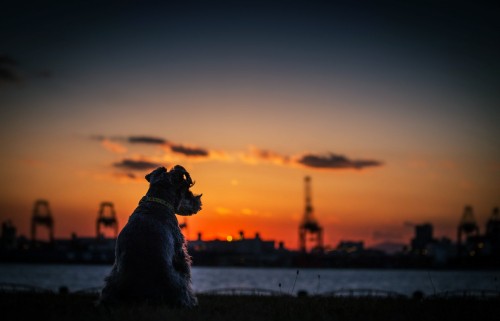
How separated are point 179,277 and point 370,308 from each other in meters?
4.13

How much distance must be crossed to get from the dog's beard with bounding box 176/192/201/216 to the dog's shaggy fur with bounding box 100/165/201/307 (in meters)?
1.42

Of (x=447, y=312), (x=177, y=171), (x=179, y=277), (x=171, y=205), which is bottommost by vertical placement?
(x=447, y=312)

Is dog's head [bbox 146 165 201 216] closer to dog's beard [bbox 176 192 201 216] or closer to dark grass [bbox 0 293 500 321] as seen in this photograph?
dog's beard [bbox 176 192 201 216]

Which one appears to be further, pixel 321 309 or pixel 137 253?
pixel 321 309

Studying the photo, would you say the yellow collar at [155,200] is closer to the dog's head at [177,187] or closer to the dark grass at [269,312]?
the dog's head at [177,187]

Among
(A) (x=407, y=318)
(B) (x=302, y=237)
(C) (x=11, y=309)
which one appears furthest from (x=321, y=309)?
(B) (x=302, y=237)

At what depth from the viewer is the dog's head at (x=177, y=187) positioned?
420 inches

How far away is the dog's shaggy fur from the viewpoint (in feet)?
28.9

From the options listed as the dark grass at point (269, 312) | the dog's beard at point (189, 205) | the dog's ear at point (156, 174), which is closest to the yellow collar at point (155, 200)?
the dog's ear at point (156, 174)

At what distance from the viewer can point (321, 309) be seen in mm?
10750

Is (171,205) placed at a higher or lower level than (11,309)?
higher

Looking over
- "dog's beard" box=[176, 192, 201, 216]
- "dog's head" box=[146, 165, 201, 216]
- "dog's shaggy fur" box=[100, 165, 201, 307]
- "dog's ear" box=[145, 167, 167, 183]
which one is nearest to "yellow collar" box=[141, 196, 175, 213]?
"dog's shaggy fur" box=[100, 165, 201, 307]

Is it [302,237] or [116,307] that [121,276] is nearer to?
[116,307]

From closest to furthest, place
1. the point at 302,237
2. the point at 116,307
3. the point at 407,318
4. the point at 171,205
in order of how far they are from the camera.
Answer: the point at 116,307
the point at 407,318
the point at 171,205
the point at 302,237
